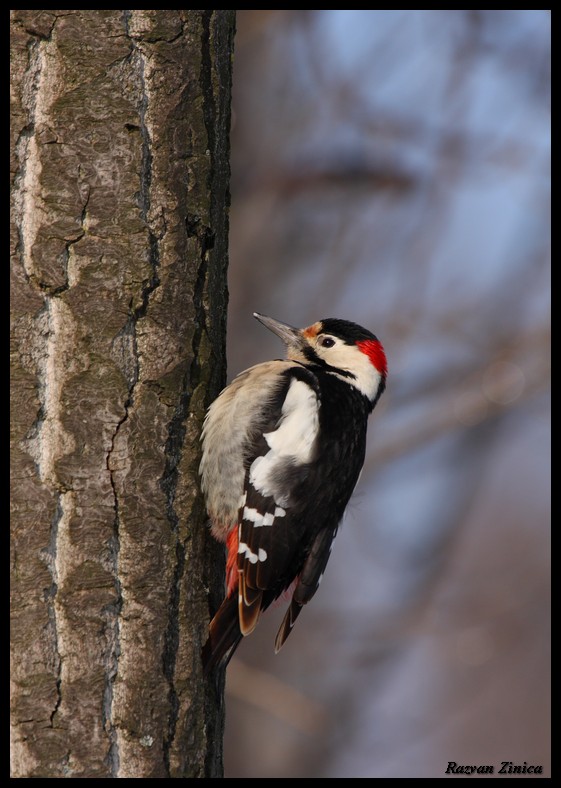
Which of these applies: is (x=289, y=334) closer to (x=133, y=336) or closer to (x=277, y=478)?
(x=277, y=478)

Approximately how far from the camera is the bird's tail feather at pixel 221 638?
2.23m

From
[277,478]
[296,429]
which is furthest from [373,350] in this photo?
[277,478]

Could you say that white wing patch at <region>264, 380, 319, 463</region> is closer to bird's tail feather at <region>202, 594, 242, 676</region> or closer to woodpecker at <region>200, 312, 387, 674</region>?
woodpecker at <region>200, 312, 387, 674</region>

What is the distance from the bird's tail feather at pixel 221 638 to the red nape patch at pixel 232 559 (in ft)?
0.61

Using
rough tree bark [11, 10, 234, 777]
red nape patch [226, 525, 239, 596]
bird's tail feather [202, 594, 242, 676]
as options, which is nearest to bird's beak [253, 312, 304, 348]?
red nape patch [226, 525, 239, 596]

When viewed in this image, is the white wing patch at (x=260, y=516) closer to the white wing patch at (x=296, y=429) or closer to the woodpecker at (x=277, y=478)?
the woodpecker at (x=277, y=478)

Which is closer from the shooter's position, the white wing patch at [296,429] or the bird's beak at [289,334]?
the white wing patch at [296,429]

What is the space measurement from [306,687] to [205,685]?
4112 millimetres

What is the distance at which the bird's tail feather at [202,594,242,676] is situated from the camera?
2.23 m

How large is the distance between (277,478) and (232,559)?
0.30m

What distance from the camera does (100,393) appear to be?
82.3 inches

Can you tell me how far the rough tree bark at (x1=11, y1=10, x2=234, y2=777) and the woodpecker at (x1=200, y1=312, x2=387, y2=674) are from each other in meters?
0.28

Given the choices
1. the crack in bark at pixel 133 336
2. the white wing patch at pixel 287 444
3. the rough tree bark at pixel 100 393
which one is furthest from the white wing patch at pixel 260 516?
the crack in bark at pixel 133 336
